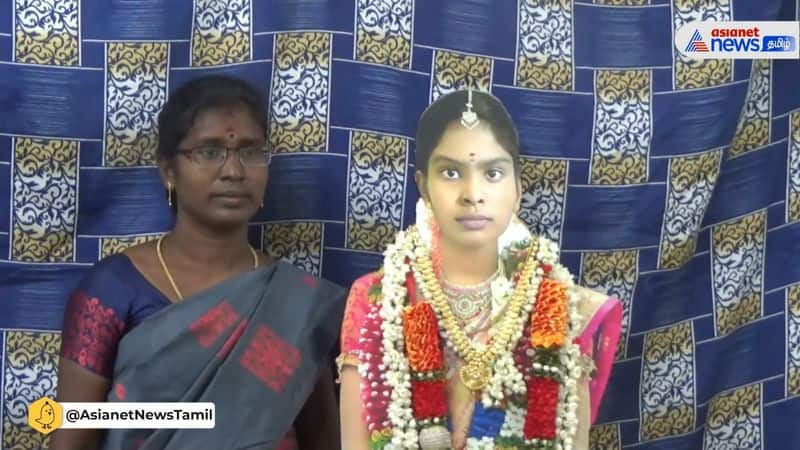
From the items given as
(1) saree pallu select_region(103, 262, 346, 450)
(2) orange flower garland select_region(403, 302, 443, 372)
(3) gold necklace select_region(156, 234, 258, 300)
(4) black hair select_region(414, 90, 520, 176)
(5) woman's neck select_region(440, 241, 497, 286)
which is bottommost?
(1) saree pallu select_region(103, 262, 346, 450)

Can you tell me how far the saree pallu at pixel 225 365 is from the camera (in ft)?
7.27

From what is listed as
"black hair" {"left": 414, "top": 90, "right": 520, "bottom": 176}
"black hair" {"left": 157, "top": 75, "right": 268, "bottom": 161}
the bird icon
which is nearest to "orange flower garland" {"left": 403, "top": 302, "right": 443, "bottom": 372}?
"black hair" {"left": 414, "top": 90, "right": 520, "bottom": 176}

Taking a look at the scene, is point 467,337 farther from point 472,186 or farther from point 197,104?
point 197,104

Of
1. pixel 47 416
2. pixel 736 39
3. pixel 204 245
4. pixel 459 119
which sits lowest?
pixel 47 416

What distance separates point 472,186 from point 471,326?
0.25 m

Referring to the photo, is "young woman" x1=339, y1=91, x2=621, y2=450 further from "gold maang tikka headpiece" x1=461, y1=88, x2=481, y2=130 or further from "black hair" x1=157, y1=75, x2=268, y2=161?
"black hair" x1=157, y1=75, x2=268, y2=161

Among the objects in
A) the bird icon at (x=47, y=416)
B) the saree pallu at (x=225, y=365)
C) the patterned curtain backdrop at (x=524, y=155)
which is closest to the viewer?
the saree pallu at (x=225, y=365)

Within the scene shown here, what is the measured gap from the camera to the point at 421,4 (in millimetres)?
2611

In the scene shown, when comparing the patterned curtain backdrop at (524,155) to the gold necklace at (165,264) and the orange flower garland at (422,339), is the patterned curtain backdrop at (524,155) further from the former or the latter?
the orange flower garland at (422,339)

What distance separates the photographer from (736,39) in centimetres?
266

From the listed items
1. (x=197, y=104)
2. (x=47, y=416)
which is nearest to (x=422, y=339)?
(x=197, y=104)

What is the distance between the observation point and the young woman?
1953 millimetres

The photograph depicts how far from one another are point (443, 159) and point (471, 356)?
A: 35cm

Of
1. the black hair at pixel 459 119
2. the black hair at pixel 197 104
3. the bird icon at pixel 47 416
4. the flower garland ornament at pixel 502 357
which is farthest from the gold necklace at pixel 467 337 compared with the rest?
→ the bird icon at pixel 47 416
